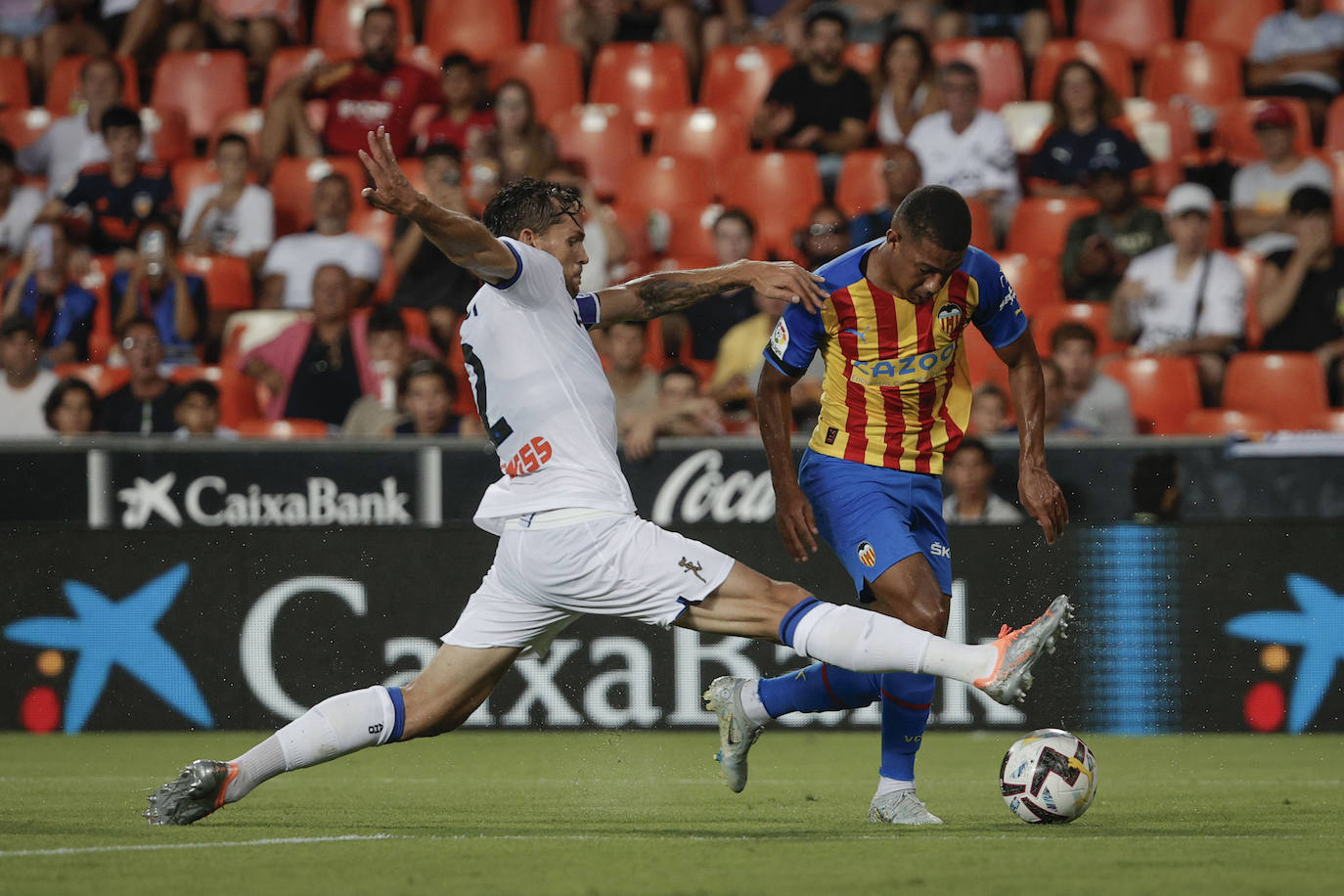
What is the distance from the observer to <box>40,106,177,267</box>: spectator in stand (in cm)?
1336

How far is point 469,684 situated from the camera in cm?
591

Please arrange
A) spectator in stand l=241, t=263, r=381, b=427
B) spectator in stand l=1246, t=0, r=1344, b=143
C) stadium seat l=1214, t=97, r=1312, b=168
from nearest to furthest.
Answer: spectator in stand l=241, t=263, r=381, b=427 < stadium seat l=1214, t=97, r=1312, b=168 < spectator in stand l=1246, t=0, r=1344, b=143

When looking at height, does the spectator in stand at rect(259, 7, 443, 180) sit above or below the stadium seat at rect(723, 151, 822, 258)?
above

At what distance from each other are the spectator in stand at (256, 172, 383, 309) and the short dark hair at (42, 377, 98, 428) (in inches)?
70.4

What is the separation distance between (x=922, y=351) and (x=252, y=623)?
4.99m

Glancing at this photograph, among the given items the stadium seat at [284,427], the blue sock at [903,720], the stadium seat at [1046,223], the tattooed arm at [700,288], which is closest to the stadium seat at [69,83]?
the stadium seat at [284,427]

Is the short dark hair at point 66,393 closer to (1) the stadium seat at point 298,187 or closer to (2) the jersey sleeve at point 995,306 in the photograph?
(1) the stadium seat at point 298,187

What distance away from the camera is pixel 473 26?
15.2 m

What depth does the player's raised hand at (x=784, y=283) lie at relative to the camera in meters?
6.00

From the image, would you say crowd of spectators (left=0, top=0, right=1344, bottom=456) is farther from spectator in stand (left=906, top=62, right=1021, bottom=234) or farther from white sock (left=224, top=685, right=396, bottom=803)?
white sock (left=224, top=685, right=396, bottom=803)

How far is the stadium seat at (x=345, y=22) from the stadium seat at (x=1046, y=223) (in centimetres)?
542

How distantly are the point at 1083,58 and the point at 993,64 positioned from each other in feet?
2.19

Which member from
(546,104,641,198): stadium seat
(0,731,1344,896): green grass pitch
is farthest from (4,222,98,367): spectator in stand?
(546,104,641,198): stadium seat

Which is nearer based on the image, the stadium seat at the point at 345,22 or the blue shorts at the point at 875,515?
the blue shorts at the point at 875,515
